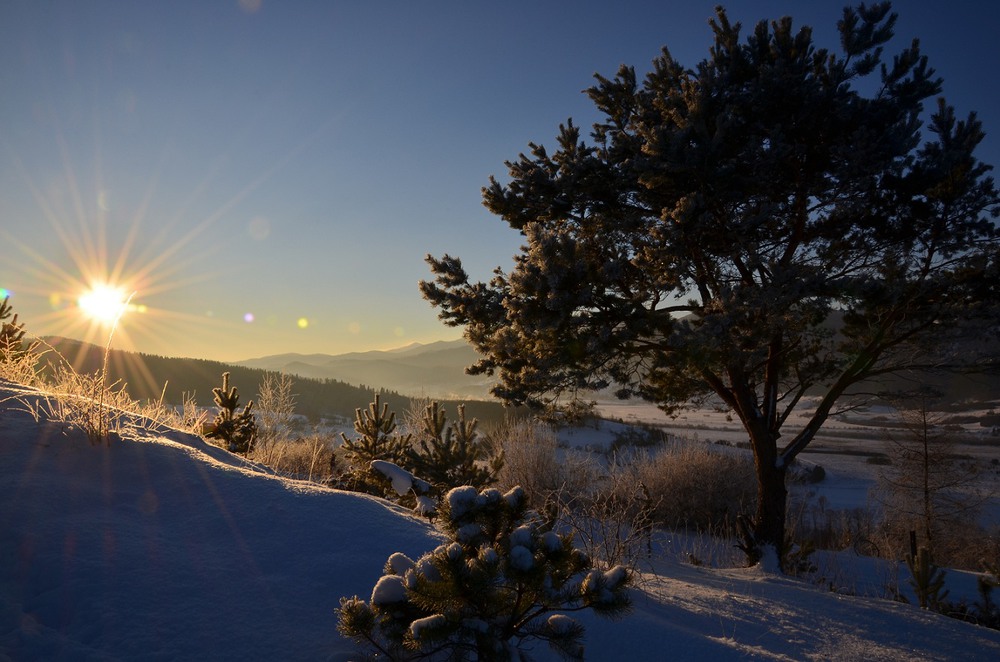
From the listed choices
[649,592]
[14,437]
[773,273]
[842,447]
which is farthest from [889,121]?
[842,447]

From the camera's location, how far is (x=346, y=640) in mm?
2359

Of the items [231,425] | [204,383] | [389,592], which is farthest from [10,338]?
[204,383]

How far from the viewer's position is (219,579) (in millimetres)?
2549

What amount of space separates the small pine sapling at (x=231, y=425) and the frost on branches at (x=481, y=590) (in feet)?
26.3

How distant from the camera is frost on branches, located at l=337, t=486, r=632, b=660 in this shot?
1.91 m

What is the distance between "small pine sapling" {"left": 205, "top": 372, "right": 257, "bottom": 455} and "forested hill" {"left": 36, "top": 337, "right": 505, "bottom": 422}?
1971cm

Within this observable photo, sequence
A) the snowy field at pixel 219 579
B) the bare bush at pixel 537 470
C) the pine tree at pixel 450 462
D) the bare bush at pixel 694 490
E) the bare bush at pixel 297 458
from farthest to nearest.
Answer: the bare bush at pixel 694 490, the bare bush at pixel 537 470, the pine tree at pixel 450 462, the bare bush at pixel 297 458, the snowy field at pixel 219 579

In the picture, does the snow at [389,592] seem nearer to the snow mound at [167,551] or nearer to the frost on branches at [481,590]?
the frost on branches at [481,590]

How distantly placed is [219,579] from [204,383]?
37997 millimetres

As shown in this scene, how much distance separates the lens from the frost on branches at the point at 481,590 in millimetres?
1912

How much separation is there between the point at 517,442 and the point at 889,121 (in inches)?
322

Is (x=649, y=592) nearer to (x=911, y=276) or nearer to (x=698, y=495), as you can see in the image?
(x=911, y=276)

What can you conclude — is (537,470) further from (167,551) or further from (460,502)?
(460,502)

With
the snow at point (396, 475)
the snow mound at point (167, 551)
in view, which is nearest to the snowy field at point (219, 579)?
the snow mound at point (167, 551)
